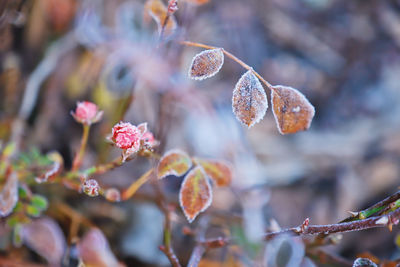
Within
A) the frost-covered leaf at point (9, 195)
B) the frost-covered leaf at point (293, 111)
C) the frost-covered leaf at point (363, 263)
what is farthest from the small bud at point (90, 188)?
the frost-covered leaf at point (363, 263)

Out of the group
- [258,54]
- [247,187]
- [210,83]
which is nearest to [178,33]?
[247,187]

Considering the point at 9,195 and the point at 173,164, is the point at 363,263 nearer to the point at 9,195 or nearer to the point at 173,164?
the point at 173,164

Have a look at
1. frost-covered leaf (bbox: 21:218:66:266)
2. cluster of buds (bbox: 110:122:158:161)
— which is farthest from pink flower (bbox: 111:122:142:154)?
frost-covered leaf (bbox: 21:218:66:266)

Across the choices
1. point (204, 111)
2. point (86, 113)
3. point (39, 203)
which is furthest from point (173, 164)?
point (204, 111)

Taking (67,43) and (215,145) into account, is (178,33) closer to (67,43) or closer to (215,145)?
(215,145)

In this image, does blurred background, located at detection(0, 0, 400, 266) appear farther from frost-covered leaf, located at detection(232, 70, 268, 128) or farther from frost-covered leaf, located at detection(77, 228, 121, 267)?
frost-covered leaf, located at detection(232, 70, 268, 128)

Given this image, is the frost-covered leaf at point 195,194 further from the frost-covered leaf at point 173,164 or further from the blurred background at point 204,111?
the blurred background at point 204,111
